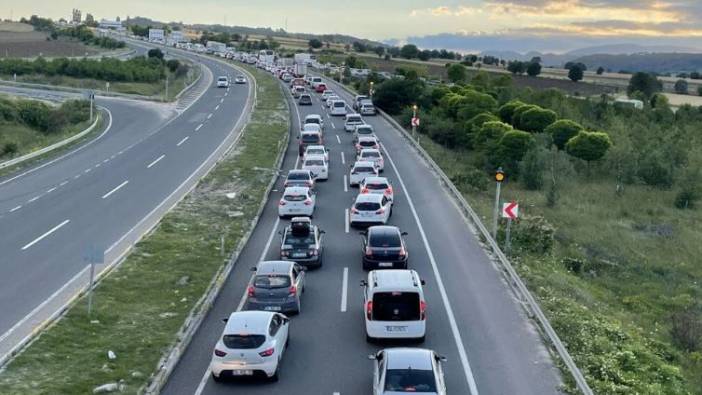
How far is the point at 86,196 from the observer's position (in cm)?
3672

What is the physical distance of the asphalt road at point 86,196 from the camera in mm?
24030

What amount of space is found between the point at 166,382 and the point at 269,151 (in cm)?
3416

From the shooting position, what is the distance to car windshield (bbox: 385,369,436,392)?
47.5ft

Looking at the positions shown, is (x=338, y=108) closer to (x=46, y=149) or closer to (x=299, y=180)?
(x=46, y=149)

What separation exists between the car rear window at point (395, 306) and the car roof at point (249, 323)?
2695 millimetres

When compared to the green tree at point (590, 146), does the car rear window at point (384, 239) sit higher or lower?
lower

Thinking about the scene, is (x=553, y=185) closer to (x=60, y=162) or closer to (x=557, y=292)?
(x=557, y=292)

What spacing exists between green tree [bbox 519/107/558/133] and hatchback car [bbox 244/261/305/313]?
126 ft

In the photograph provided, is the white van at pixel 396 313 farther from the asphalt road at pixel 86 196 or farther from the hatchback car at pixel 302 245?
the asphalt road at pixel 86 196

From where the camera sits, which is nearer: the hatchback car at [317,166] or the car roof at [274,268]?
the car roof at [274,268]

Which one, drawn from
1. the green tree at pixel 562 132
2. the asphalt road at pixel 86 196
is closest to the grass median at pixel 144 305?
the asphalt road at pixel 86 196

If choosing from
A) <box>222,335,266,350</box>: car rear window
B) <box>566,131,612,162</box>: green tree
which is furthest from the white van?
<box>566,131,612,162</box>: green tree

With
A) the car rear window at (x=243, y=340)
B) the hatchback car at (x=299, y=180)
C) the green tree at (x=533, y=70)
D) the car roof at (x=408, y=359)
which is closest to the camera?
the car roof at (x=408, y=359)

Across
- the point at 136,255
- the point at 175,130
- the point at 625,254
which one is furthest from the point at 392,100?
the point at 136,255
